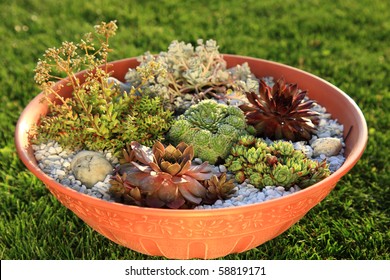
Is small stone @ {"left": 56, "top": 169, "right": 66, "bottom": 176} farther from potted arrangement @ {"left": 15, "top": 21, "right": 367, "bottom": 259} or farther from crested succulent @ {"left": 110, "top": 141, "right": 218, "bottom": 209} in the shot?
crested succulent @ {"left": 110, "top": 141, "right": 218, "bottom": 209}

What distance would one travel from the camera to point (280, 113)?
2551mm

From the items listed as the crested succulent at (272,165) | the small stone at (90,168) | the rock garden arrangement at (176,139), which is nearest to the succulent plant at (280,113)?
the rock garden arrangement at (176,139)

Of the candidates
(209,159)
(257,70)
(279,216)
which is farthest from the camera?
(257,70)

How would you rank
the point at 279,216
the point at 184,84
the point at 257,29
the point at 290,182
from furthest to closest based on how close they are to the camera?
the point at 257,29 → the point at 184,84 → the point at 290,182 → the point at 279,216

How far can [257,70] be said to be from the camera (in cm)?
311

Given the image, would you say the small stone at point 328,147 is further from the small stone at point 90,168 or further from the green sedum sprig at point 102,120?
the small stone at point 90,168

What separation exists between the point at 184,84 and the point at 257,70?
0.46 m

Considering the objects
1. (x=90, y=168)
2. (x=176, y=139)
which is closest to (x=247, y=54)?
(x=176, y=139)

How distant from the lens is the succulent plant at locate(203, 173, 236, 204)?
225cm

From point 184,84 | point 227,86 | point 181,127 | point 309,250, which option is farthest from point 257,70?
point 309,250

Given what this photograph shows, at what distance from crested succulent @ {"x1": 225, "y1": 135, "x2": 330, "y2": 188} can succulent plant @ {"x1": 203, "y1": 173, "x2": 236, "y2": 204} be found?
0.40 ft

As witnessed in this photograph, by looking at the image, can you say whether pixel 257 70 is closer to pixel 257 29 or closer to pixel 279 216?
pixel 279 216

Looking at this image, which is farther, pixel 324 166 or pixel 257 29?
pixel 257 29

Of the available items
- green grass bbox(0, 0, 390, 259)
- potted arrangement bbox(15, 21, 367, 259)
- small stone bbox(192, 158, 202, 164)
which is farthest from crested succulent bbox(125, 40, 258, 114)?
green grass bbox(0, 0, 390, 259)
